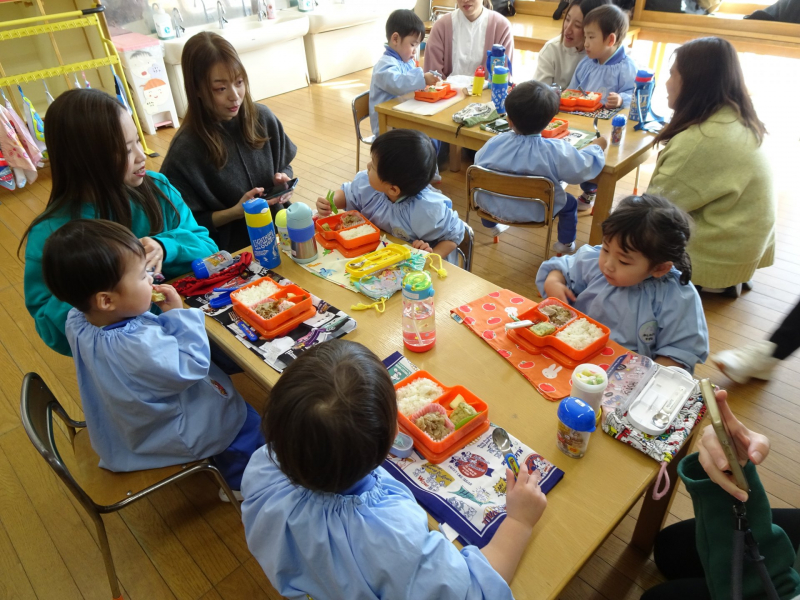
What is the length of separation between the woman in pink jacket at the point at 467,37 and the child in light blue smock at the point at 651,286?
2.88 metres

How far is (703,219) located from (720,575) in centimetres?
197

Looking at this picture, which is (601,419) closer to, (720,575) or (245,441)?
(720,575)

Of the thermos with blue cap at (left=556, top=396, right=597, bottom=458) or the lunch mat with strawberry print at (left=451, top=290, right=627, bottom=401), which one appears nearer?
the thermos with blue cap at (left=556, top=396, right=597, bottom=458)

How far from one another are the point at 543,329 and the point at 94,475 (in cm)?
134

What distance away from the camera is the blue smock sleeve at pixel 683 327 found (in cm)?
151

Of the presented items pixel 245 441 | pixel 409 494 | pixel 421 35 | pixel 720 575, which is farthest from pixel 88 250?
pixel 421 35

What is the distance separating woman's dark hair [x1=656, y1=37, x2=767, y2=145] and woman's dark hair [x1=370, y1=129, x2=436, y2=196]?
4.30ft

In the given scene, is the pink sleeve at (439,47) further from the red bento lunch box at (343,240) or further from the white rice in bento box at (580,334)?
the white rice in bento box at (580,334)

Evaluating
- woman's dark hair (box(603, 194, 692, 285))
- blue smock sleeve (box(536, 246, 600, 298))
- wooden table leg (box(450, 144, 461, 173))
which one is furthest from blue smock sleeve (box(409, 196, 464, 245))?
wooden table leg (box(450, 144, 461, 173))

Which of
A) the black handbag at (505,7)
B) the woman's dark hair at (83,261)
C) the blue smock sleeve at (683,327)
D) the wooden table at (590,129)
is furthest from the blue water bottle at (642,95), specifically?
the black handbag at (505,7)

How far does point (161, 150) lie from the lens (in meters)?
4.95

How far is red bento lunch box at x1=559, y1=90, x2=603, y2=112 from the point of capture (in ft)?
10.2

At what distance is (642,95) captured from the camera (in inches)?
111

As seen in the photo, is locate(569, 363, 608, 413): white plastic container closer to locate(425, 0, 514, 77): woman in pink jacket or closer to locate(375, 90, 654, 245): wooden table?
locate(375, 90, 654, 245): wooden table
